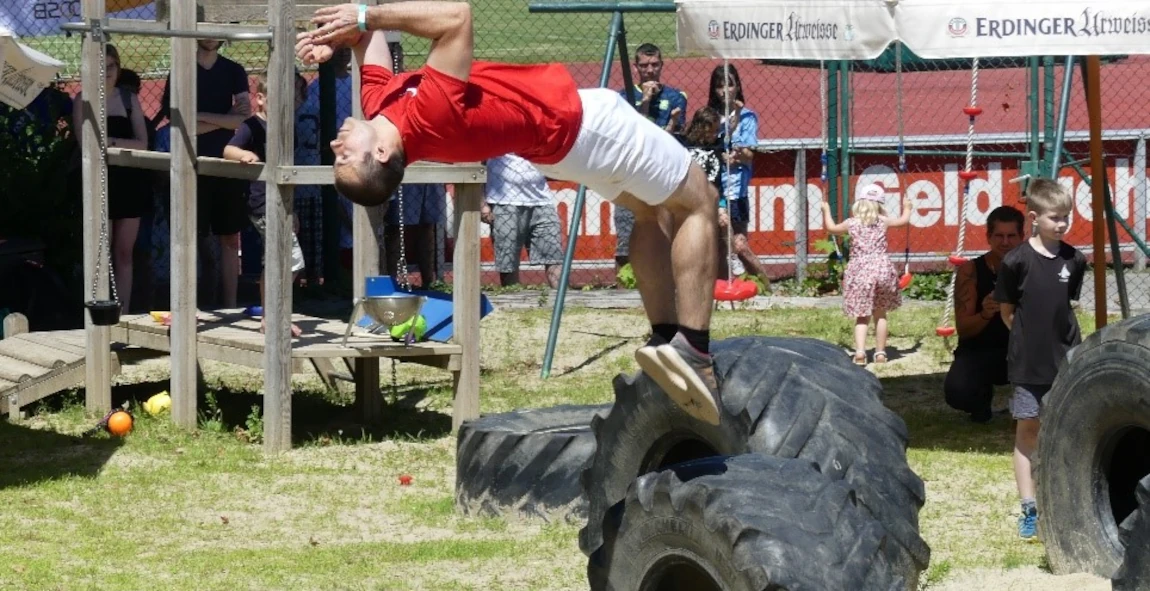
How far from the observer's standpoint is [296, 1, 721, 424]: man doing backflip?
541 centimetres

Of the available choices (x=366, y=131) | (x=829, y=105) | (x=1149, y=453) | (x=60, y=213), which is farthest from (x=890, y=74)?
(x=366, y=131)

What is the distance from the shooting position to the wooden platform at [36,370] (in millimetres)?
10328

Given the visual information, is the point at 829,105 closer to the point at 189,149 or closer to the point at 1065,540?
the point at 189,149

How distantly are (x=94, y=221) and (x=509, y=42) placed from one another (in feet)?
47.8

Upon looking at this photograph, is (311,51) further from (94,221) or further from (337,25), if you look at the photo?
(94,221)

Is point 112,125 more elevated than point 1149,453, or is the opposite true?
point 112,125

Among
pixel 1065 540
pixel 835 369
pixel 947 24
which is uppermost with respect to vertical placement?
pixel 947 24

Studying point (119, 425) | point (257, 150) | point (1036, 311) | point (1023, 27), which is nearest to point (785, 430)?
point (1036, 311)

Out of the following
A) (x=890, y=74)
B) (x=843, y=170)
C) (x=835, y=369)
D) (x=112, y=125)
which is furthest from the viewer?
(x=890, y=74)

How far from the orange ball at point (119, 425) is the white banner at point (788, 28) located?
3.77 metres

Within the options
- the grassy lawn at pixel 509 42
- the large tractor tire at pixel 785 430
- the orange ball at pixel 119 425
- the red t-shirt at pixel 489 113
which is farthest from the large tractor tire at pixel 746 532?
the grassy lawn at pixel 509 42

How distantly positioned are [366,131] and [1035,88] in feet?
29.5

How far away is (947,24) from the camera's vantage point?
29.1 feet

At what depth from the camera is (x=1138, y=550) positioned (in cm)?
536
